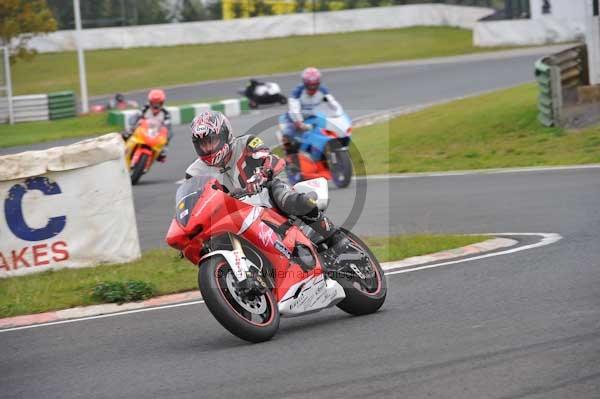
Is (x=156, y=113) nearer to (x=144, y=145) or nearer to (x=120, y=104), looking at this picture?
(x=144, y=145)

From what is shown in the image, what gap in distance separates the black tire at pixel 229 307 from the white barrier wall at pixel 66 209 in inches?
155

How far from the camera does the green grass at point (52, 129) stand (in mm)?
25312

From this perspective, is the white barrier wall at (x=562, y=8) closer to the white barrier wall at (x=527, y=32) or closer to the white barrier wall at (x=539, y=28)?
the white barrier wall at (x=539, y=28)

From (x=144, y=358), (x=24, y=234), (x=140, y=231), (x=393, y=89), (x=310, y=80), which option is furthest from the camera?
(x=393, y=89)

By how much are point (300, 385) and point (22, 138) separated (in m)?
21.3

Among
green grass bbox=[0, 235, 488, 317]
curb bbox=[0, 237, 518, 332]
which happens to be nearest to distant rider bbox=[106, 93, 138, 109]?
green grass bbox=[0, 235, 488, 317]

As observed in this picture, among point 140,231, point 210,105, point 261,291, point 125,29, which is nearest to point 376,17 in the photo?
point 125,29

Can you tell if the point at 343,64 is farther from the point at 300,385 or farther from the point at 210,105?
the point at 300,385

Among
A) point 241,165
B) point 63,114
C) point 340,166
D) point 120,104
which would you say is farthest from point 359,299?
point 63,114

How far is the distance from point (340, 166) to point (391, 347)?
33.1 ft

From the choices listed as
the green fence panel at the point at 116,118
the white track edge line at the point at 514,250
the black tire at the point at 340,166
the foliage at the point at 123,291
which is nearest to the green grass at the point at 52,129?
the green fence panel at the point at 116,118

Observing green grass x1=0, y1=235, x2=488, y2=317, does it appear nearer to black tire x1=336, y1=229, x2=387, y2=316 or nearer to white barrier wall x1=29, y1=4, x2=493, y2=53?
black tire x1=336, y1=229, x2=387, y2=316

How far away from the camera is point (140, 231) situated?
13.6 meters

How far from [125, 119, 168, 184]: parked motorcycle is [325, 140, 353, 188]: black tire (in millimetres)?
3831
